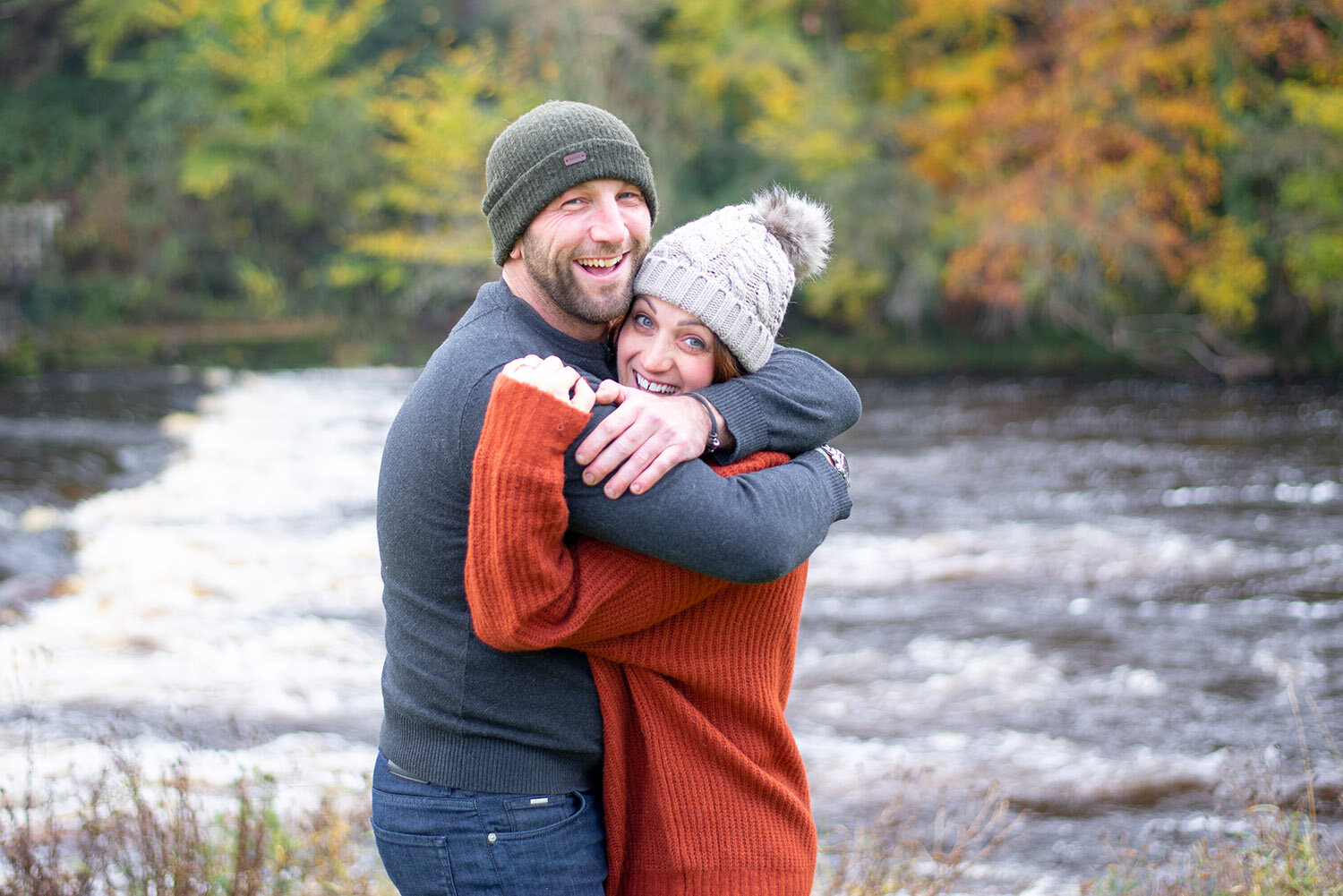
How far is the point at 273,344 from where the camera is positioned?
26391mm

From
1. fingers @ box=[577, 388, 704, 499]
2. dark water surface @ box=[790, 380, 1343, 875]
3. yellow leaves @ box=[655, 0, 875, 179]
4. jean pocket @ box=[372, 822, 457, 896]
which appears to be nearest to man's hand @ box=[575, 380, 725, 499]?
fingers @ box=[577, 388, 704, 499]

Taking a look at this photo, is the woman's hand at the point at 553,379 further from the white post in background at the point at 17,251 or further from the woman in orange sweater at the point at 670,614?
the white post in background at the point at 17,251

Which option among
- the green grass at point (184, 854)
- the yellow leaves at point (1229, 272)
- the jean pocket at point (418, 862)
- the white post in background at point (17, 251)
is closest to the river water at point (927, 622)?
the green grass at point (184, 854)

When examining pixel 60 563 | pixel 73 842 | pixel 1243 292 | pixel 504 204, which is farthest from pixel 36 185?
pixel 504 204

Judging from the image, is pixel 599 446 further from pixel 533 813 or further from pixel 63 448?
pixel 63 448

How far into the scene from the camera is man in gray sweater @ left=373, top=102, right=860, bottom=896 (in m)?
2.04

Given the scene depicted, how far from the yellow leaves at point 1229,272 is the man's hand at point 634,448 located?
1936cm

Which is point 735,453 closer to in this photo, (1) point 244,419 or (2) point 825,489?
(2) point 825,489

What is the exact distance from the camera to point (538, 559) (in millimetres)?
2004

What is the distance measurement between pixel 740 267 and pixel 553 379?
2.04 ft

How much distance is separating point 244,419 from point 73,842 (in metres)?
14.2

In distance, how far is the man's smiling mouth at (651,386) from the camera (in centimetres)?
247

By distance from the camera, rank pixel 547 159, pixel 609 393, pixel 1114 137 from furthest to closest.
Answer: pixel 1114 137 → pixel 547 159 → pixel 609 393

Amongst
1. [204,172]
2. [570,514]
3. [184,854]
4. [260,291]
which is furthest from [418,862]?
[204,172]
